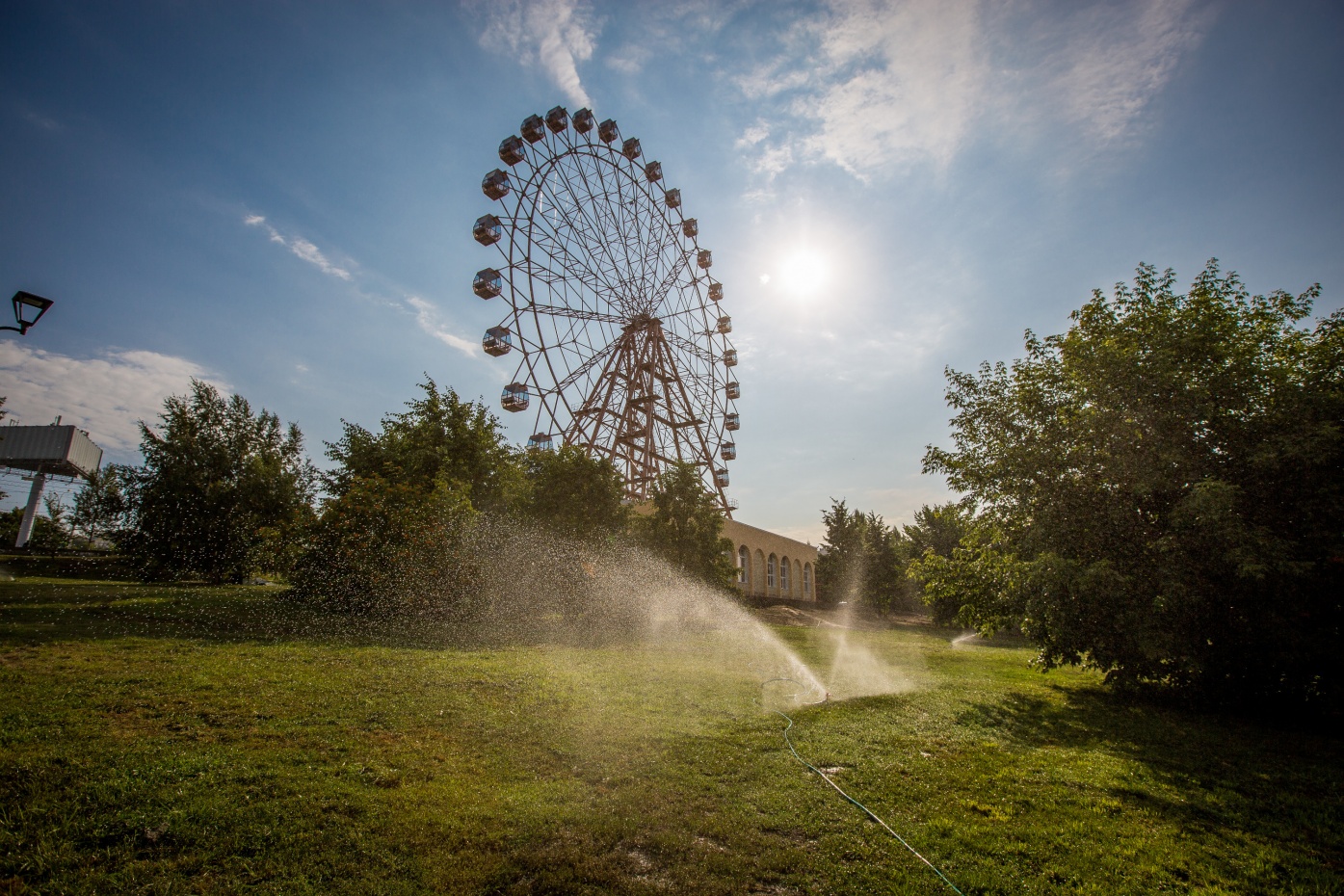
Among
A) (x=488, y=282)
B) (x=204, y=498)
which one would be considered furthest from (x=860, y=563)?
(x=204, y=498)

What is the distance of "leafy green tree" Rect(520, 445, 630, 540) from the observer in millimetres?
20953

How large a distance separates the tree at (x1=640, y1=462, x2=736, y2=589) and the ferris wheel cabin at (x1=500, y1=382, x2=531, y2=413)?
8989 mm

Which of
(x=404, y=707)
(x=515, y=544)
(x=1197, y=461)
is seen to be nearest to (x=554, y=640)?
(x=515, y=544)

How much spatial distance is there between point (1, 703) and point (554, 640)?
34.6ft

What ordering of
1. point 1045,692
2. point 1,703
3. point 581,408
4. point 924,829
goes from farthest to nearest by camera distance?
point 581,408
point 1045,692
point 1,703
point 924,829

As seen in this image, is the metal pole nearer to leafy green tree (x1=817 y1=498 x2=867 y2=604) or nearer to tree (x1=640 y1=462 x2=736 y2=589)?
tree (x1=640 y1=462 x2=736 y2=589)

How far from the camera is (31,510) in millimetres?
42875

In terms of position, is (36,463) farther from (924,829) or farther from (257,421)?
(924,829)

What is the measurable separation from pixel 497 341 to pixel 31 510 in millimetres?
42908

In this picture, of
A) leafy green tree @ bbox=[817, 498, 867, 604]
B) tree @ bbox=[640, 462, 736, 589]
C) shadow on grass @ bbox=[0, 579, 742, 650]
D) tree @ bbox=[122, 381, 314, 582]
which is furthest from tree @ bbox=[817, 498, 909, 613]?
tree @ bbox=[122, 381, 314, 582]

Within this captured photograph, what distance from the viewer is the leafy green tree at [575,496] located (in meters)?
21.0

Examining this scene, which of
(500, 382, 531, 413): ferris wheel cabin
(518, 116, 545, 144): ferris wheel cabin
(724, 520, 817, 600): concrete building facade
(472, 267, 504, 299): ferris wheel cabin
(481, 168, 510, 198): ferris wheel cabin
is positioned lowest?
(724, 520, 817, 600): concrete building facade

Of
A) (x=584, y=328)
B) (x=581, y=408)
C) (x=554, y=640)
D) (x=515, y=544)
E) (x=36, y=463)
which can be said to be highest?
(x=584, y=328)

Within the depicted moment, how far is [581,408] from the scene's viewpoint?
32531 millimetres
